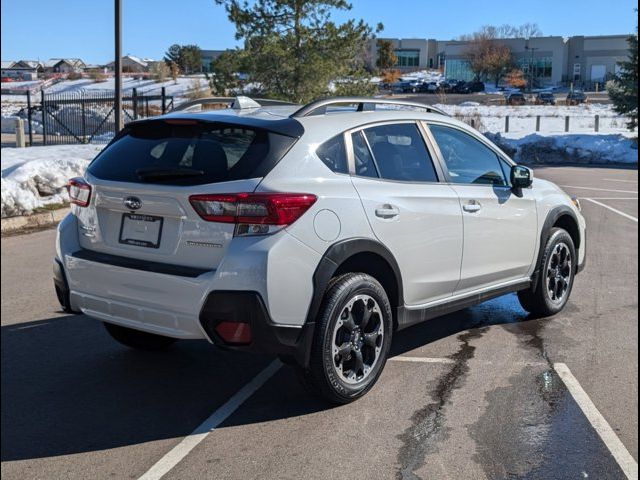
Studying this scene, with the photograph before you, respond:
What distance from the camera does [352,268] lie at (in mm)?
4559

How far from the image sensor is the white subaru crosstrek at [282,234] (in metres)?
4.05

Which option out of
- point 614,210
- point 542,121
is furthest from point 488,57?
point 614,210

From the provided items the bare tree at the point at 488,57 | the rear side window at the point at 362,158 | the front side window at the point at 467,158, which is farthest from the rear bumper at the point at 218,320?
the bare tree at the point at 488,57

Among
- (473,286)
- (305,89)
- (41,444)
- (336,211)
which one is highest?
(305,89)

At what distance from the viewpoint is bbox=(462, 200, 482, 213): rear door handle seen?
5336mm

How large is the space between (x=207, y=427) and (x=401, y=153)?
2.21 meters

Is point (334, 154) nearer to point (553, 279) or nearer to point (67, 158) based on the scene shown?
point (553, 279)

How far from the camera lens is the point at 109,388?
4.82 metres

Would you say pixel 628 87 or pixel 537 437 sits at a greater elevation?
pixel 628 87

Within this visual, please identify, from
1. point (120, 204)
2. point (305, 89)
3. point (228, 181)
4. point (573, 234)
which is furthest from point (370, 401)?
point (305, 89)

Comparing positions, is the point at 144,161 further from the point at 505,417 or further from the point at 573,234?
the point at 573,234

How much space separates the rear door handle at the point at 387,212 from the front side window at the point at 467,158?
0.87 m

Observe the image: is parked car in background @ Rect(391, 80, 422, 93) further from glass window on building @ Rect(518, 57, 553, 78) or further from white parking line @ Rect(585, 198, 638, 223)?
white parking line @ Rect(585, 198, 638, 223)

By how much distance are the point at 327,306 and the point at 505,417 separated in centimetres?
125
